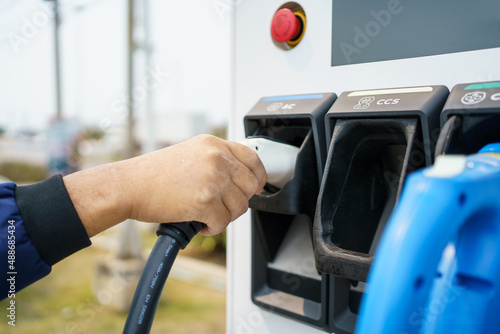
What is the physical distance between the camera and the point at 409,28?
0.50 m

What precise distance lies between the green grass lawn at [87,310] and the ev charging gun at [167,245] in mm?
2854

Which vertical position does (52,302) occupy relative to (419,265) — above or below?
below

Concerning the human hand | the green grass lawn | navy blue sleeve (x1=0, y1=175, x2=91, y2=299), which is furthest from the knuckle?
the green grass lawn

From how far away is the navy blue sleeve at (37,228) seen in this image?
496 millimetres

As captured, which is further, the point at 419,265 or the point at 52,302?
the point at 52,302

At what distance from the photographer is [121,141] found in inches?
126

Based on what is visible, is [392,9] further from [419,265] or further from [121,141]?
[121,141]

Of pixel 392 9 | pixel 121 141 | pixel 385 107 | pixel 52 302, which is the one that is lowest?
pixel 52 302

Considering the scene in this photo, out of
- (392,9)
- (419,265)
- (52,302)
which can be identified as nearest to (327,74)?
(392,9)

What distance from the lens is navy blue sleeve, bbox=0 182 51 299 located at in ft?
1.57

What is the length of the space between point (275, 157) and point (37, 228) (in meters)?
0.34

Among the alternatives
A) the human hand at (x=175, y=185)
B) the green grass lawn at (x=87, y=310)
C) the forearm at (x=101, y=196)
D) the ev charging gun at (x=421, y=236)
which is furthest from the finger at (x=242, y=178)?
the green grass lawn at (x=87, y=310)

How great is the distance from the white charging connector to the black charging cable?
0.47 feet

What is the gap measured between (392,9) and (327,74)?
12 cm
